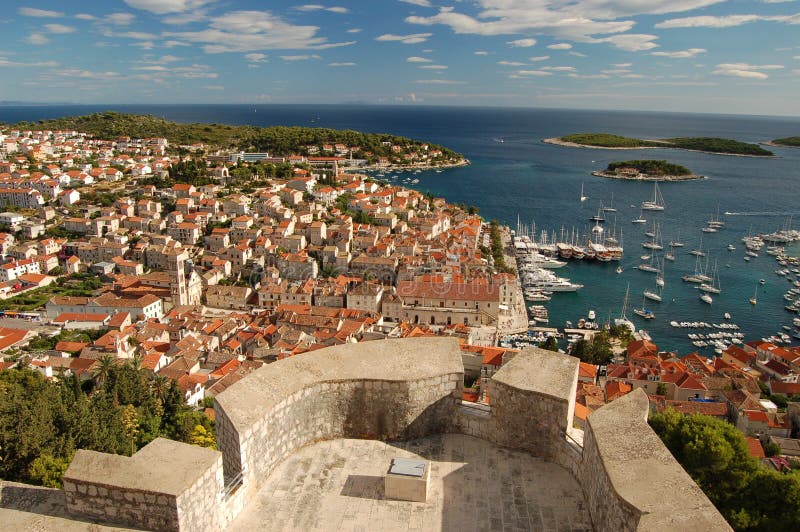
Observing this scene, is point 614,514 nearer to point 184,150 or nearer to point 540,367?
point 540,367

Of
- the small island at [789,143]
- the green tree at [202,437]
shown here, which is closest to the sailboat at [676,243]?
the green tree at [202,437]

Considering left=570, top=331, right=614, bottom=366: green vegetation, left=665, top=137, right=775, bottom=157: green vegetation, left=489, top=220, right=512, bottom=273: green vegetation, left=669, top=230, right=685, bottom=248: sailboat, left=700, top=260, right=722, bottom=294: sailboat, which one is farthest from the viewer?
left=665, top=137, right=775, bottom=157: green vegetation

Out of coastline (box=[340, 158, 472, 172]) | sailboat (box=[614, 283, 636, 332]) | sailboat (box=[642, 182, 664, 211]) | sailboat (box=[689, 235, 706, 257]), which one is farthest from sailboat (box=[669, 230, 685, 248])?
coastline (box=[340, 158, 472, 172])

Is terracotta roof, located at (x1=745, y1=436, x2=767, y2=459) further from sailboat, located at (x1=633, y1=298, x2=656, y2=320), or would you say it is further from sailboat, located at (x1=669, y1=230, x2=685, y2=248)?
sailboat, located at (x1=669, y1=230, x2=685, y2=248)

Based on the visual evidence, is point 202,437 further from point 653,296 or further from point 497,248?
point 497,248

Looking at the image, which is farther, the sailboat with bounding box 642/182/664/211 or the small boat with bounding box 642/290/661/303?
the sailboat with bounding box 642/182/664/211

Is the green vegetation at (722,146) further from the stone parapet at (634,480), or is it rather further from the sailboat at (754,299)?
the stone parapet at (634,480)

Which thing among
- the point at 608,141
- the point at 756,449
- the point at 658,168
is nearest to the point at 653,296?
the point at 756,449
